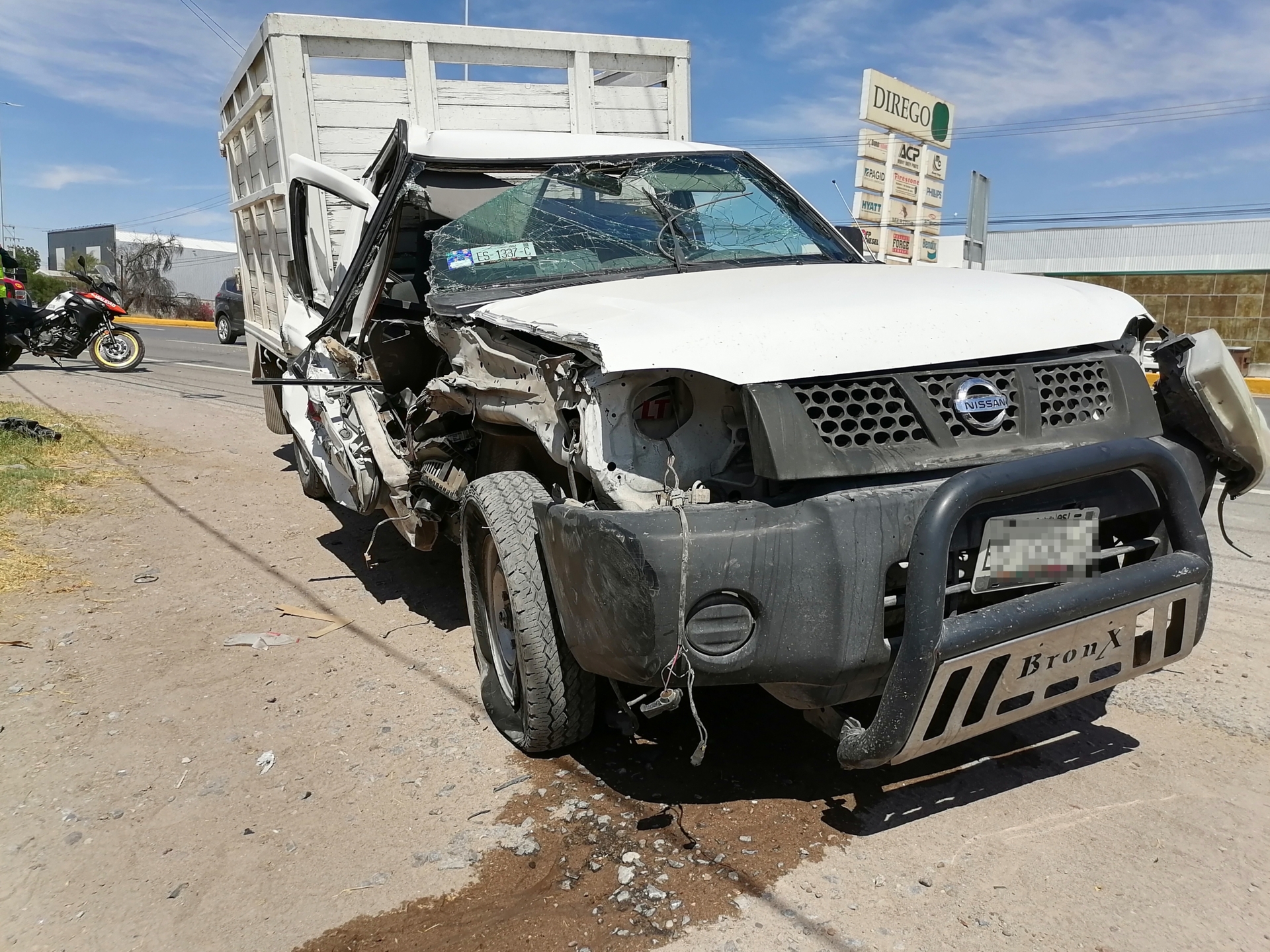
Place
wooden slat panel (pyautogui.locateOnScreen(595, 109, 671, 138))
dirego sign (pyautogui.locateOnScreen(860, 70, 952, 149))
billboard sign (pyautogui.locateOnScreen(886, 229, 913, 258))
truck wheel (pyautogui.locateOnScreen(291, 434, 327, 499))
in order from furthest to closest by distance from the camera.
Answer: billboard sign (pyautogui.locateOnScreen(886, 229, 913, 258)) < dirego sign (pyautogui.locateOnScreen(860, 70, 952, 149)) < wooden slat panel (pyautogui.locateOnScreen(595, 109, 671, 138)) < truck wheel (pyautogui.locateOnScreen(291, 434, 327, 499))

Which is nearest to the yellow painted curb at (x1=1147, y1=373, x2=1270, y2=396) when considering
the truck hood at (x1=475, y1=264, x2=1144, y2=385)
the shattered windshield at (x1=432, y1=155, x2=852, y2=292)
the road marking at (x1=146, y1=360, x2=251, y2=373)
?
the shattered windshield at (x1=432, y1=155, x2=852, y2=292)

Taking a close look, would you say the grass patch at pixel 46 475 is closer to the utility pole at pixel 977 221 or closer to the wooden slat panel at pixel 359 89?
the wooden slat panel at pixel 359 89

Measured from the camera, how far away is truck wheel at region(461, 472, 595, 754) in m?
2.97

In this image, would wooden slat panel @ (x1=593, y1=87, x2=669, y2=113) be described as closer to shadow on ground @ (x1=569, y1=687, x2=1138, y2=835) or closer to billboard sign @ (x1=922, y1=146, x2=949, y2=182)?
shadow on ground @ (x1=569, y1=687, x2=1138, y2=835)

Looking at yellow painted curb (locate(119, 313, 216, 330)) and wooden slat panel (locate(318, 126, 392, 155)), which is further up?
wooden slat panel (locate(318, 126, 392, 155))

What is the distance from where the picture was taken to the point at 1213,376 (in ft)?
9.73

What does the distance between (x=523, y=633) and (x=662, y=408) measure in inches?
32.8

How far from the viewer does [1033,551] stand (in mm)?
2531

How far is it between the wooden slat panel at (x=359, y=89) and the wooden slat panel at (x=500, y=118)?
0.32m

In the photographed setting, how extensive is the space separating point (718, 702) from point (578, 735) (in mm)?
671

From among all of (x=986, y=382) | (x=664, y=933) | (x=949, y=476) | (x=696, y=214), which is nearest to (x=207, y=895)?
(x=664, y=933)

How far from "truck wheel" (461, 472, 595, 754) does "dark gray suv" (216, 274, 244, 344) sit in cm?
2237

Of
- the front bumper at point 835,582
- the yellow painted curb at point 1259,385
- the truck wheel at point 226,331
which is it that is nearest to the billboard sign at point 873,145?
the yellow painted curb at point 1259,385

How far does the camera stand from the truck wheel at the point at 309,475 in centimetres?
583
